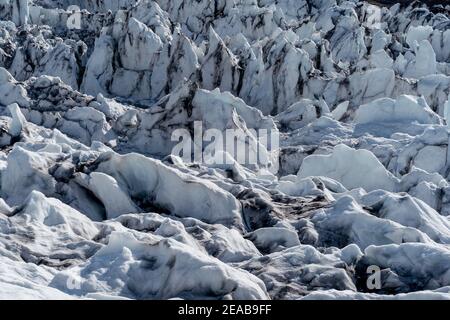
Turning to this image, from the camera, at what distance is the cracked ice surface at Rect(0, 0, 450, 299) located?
33.5ft

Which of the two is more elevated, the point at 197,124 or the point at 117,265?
the point at 117,265

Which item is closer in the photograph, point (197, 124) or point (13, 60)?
point (197, 124)

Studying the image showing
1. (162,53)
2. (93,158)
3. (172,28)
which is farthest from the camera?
→ (172,28)

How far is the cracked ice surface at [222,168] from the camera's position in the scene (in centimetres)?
1021

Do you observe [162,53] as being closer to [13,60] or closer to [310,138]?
[13,60]

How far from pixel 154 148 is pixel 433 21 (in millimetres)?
37470

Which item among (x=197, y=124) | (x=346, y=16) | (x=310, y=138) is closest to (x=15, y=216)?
(x=197, y=124)

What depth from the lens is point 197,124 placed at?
80.2ft

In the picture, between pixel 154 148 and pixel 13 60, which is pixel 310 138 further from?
pixel 13 60

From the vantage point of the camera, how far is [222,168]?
679 inches

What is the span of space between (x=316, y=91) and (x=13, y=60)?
17031 millimetres

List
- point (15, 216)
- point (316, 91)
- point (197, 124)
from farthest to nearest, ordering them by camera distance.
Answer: point (316, 91)
point (197, 124)
point (15, 216)

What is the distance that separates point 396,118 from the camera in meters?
26.3

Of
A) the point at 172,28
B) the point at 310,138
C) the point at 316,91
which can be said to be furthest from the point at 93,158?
the point at 172,28
